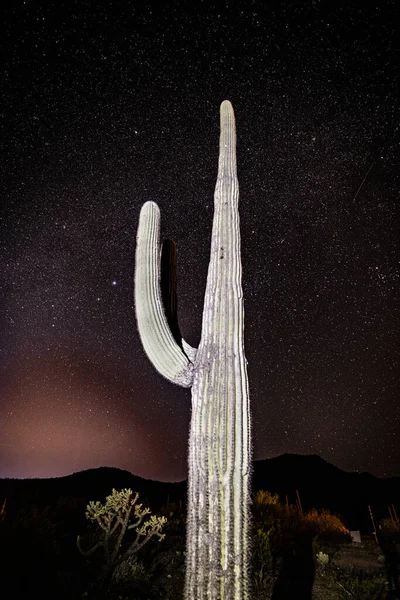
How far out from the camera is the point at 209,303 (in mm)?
3225

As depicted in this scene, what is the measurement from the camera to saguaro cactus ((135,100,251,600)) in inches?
94.0

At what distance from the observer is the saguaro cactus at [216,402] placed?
2.39 metres

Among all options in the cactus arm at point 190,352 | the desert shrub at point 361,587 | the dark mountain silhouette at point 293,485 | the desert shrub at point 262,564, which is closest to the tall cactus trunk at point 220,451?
the cactus arm at point 190,352

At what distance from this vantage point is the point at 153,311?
3.55m

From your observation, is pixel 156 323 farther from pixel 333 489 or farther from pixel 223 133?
pixel 333 489

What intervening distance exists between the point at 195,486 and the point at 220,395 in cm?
64

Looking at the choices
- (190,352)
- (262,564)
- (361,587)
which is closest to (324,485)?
(262,564)

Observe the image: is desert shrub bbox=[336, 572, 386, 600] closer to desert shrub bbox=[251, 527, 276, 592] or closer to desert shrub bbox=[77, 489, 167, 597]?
desert shrub bbox=[251, 527, 276, 592]

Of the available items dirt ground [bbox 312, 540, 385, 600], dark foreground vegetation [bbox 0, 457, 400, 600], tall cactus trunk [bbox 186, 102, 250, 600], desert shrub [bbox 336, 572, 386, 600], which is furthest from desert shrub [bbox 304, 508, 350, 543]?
tall cactus trunk [bbox 186, 102, 250, 600]

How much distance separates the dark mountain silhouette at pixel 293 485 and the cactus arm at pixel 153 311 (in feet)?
80.7

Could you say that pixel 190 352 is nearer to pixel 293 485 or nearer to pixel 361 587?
pixel 361 587

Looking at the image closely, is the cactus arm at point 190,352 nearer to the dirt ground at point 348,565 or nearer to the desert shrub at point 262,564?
the desert shrub at point 262,564

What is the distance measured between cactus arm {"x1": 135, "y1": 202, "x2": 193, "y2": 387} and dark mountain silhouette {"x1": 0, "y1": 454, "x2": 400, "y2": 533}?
24.6 meters

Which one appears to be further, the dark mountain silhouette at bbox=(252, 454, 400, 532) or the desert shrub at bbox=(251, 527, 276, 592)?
the dark mountain silhouette at bbox=(252, 454, 400, 532)
